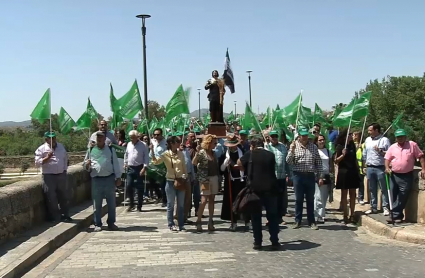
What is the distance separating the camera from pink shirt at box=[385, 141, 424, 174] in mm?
9453

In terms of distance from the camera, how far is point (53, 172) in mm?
9953

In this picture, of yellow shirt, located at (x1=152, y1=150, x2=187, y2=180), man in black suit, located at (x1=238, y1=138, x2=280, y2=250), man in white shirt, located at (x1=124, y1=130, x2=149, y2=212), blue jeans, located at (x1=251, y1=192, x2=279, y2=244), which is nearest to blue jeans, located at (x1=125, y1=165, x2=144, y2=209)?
man in white shirt, located at (x1=124, y1=130, x2=149, y2=212)

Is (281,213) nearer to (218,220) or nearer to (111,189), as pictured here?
(218,220)

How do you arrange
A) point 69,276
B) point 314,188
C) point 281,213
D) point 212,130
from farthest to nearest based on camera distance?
point 212,130
point 281,213
point 314,188
point 69,276

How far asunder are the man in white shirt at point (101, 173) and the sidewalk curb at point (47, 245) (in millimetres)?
474

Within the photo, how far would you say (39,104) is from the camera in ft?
34.7

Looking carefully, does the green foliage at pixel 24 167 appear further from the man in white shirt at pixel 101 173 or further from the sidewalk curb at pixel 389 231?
the sidewalk curb at pixel 389 231

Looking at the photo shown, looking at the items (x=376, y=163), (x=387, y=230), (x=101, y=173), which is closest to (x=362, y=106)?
(x=376, y=163)

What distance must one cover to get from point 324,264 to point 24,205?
4758 mm

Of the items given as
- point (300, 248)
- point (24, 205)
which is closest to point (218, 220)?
point (300, 248)

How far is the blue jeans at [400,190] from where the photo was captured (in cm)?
955

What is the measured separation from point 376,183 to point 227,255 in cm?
426

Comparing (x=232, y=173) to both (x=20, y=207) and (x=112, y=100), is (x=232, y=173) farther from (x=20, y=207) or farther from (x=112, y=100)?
(x=112, y=100)

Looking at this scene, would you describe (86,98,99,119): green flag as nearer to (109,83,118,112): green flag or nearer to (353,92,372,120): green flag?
(109,83,118,112): green flag
